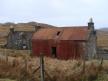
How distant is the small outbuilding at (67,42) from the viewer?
34.7 metres

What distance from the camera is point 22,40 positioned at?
52812 millimetres

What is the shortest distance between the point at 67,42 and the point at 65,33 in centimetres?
198

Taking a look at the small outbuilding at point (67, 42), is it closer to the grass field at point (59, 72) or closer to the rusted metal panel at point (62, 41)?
the rusted metal panel at point (62, 41)

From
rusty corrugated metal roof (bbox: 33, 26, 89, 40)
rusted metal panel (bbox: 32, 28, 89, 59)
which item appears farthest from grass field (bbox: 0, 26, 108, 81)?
rusty corrugated metal roof (bbox: 33, 26, 89, 40)

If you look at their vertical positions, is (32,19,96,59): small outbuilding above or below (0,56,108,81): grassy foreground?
above

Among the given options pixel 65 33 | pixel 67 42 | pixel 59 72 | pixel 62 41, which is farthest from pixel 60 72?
pixel 65 33

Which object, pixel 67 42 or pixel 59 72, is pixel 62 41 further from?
pixel 59 72

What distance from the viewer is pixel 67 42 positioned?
3541 centimetres

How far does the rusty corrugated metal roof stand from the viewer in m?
35.3

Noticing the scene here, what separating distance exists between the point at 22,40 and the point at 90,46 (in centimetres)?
1919

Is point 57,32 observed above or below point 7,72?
above

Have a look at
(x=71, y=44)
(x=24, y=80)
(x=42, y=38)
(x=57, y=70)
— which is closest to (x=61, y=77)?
(x=57, y=70)

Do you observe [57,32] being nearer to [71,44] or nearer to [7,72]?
[71,44]

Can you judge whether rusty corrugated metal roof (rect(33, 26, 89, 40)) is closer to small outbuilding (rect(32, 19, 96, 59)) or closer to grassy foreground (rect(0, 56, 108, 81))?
small outbuilding (rect(32, 19, 96, 59))
